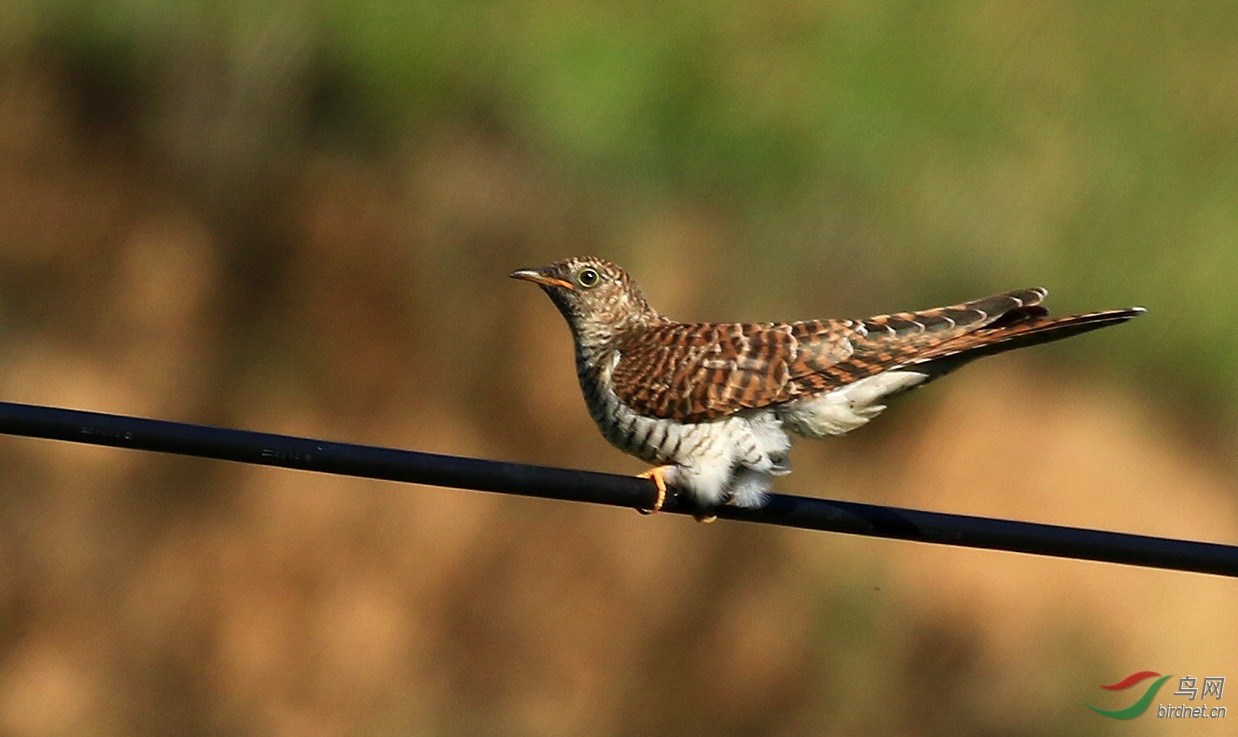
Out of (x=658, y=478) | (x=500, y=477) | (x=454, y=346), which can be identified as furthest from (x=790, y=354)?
(x=454, y=346)

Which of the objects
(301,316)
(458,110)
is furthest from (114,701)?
(458,110)

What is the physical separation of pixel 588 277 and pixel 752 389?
752mm

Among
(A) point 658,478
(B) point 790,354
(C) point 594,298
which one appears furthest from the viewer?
(C) point 594,298

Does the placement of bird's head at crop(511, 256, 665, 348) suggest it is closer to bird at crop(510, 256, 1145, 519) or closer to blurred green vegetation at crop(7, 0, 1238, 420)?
bird at crop(510, 256, 1145, 519)

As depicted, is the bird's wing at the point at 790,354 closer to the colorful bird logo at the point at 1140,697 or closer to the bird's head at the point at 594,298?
the bird's head at the point at 594,298

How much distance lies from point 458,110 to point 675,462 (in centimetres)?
464

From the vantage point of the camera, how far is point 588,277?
412 centimetres

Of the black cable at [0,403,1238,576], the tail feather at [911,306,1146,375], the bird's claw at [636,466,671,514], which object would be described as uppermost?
the tail feather at [911,306,1146,375]

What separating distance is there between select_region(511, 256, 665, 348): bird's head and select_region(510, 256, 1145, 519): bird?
265 mm

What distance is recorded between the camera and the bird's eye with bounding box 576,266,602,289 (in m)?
4.12

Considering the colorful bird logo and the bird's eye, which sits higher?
the bird's eye

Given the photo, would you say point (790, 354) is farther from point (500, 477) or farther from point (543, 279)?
point (500, 477)

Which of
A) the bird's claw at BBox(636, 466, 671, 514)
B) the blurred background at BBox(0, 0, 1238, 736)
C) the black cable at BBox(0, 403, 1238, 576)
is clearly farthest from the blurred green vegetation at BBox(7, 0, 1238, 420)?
the black cable at BBox(0, 403, 1238, 576)

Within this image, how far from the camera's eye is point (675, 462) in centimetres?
361
